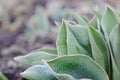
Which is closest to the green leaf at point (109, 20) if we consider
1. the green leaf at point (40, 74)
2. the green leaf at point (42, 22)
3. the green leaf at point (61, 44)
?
the green leaf at point (61, 44)

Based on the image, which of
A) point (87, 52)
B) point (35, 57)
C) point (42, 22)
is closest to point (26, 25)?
point (42, 22)

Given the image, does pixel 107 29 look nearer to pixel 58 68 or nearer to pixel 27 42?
pixel 58 68

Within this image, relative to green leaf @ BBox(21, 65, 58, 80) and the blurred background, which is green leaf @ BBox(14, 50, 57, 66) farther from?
the blurred background

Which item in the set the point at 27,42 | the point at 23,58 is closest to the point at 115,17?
the point at 23,58

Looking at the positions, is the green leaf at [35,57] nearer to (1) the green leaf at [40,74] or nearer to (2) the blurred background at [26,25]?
(1) the green leaf at [40,74]

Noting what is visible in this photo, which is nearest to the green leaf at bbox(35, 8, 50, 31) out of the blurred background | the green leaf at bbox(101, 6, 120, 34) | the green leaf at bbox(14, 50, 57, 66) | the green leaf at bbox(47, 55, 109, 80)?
the blurred background

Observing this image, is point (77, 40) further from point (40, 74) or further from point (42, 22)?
point (42, 22)

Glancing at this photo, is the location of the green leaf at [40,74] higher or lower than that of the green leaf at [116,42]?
lower
